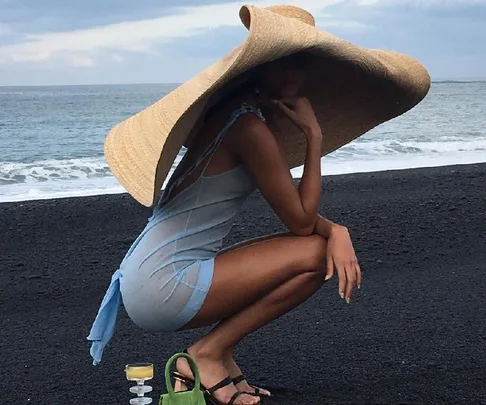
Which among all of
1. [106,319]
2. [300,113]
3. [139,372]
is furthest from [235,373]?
[300,113]

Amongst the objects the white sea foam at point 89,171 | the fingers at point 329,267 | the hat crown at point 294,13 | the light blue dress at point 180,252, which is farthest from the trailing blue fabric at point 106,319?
the white sea foam at point 89,171

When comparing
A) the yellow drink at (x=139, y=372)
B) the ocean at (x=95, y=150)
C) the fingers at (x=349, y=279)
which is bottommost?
the ocean at (x=95, y=150)

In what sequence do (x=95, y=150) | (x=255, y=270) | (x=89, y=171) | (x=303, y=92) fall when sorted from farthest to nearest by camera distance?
(x=95, y=150) < (x=89, y=171) < (x=303, y=92) < (x=255, y=270)

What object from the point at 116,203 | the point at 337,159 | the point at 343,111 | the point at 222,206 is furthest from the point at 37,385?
the point at 337,159

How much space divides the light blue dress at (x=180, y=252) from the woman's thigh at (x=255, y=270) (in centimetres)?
4

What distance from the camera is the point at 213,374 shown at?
321 centimetres

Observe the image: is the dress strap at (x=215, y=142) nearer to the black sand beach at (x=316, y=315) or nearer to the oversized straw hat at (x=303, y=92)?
the oversized straw hat at (x=303, y=92)

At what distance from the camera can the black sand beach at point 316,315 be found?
3.58m

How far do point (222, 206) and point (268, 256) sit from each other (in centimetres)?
24

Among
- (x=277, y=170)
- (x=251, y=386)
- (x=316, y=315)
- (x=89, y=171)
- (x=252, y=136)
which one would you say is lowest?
(x=89, y=171)

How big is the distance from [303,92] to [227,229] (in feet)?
2.31

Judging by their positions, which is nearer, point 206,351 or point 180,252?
point 180,252

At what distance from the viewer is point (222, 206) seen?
3.08 metres

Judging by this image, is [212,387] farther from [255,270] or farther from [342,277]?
[342,277]
